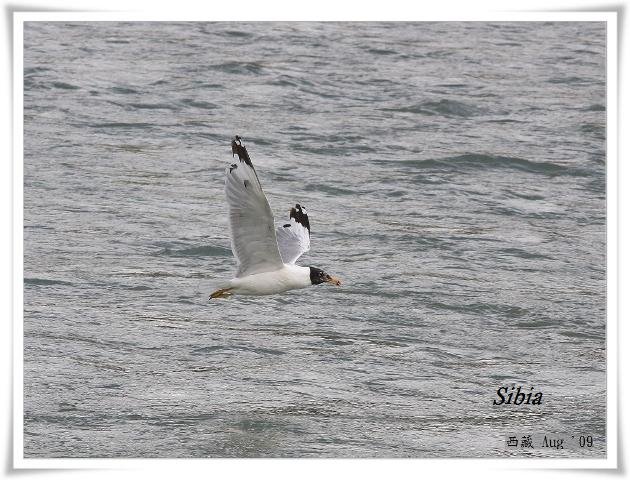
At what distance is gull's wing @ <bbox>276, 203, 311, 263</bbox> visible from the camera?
37.8 feet

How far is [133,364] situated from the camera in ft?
39.7

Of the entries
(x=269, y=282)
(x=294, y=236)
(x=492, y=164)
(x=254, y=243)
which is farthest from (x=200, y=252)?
(x=254, y=243)

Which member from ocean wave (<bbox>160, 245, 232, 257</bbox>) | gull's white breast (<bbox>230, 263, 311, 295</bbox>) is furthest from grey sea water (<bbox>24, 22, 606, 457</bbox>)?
gull's white breast (<bbox>230, 263, 311, 295</bbox>)

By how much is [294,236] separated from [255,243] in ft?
4.87

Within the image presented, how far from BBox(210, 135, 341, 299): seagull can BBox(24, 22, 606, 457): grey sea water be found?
36cm

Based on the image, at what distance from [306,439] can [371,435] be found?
53 cm

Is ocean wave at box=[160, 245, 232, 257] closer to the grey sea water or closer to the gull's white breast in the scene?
the grey sea water

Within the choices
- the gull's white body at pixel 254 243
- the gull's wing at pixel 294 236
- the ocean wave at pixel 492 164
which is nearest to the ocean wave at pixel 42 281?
the gull's wing at pixel 294 236

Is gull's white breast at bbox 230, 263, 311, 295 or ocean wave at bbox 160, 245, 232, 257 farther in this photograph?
ocean wave at bbox 160, 245, 232, 257

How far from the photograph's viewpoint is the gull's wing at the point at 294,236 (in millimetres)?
11531

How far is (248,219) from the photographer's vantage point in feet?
32.6

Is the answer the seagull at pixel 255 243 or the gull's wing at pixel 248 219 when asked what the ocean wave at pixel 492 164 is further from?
the gull's wing at pixel 248 219
